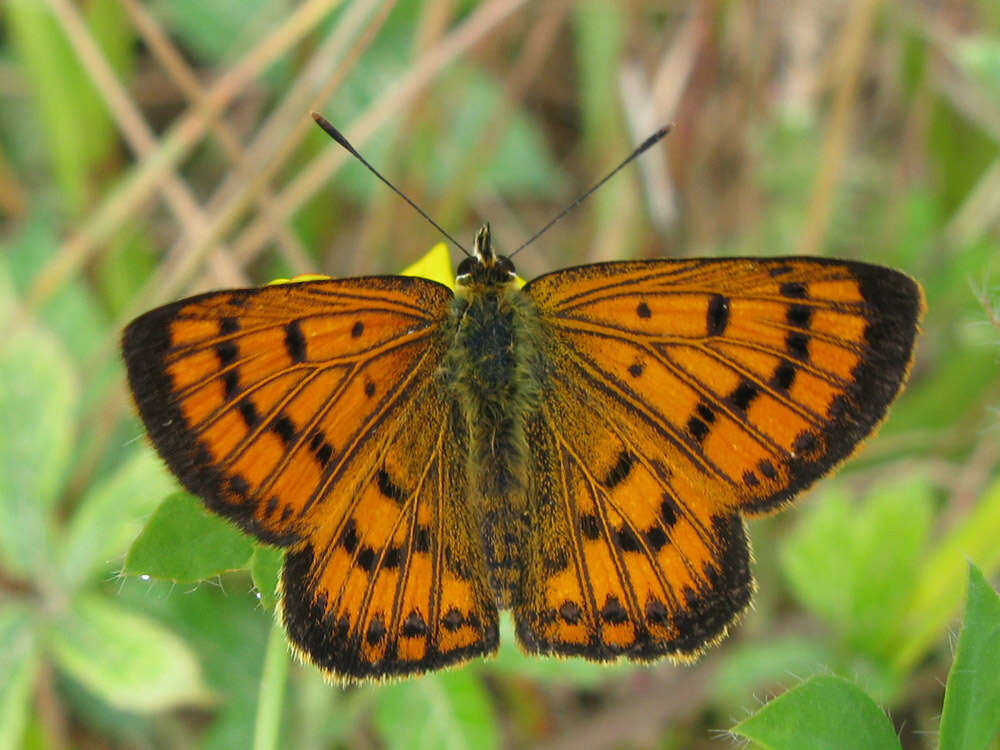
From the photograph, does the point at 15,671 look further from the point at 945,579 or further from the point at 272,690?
the point at 945,579

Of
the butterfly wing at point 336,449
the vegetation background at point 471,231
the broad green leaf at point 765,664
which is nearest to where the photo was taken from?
the butterfly wing at point 336,449

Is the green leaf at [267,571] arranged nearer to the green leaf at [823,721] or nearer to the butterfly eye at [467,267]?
the butterfly eye at [467,267]

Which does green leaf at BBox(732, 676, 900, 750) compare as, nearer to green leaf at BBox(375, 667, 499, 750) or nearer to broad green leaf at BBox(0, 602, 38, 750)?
green leaf at BBox(375, 667, 499, 750)

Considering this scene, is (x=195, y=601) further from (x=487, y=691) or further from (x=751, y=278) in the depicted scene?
(x=751, y=278)

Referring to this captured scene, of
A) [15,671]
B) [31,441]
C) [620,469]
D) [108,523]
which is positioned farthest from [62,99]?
[620,469]

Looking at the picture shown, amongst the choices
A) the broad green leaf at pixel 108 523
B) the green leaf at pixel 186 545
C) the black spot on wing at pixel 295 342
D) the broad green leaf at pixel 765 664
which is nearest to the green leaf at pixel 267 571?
the green leaf at pixel 186 545

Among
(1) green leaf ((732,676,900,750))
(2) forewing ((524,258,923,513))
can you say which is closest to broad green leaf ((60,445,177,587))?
(2) forewing ((524,258,923,513))
